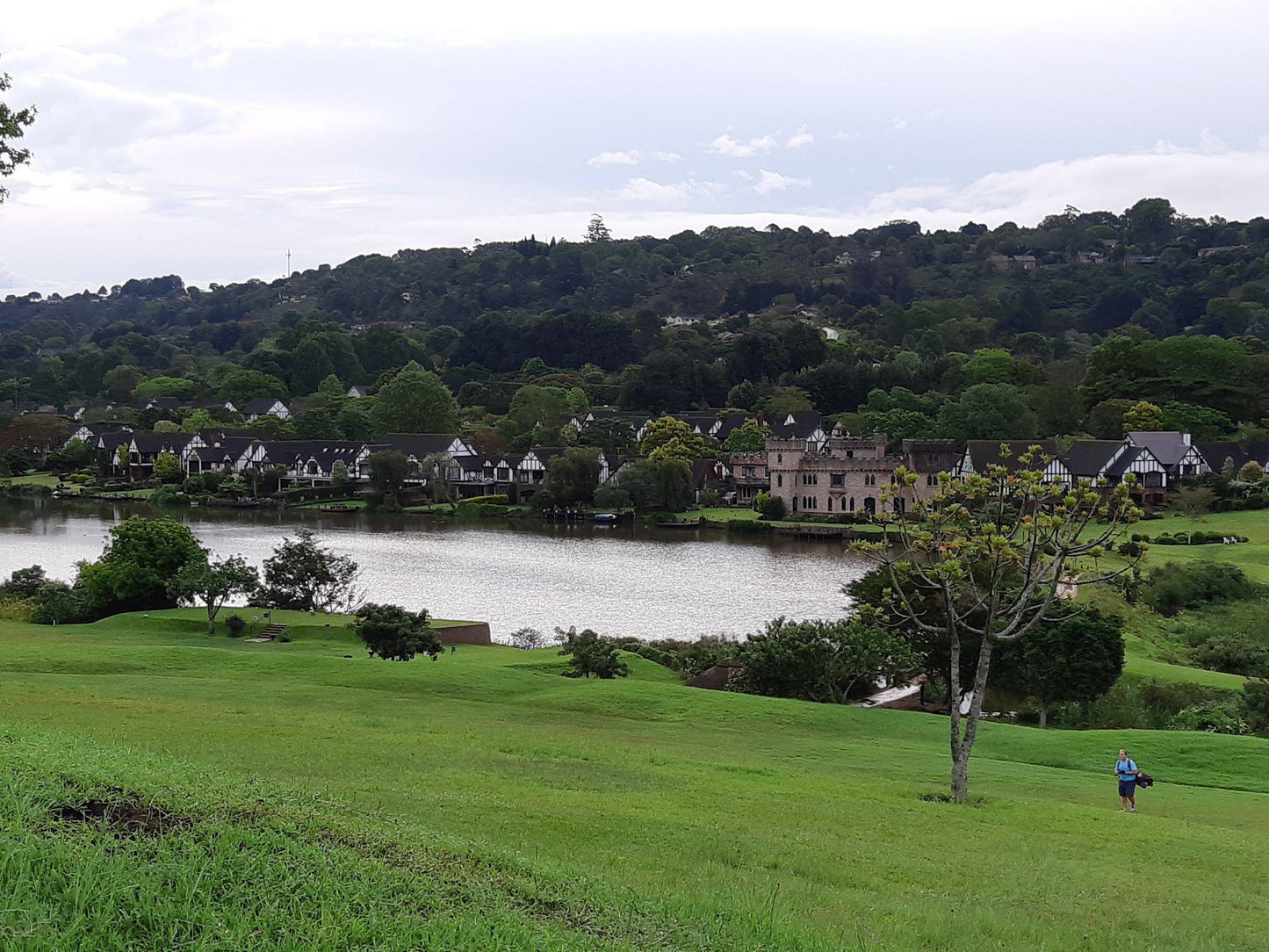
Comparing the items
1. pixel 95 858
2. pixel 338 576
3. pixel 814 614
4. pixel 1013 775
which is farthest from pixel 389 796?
pixel 814 614

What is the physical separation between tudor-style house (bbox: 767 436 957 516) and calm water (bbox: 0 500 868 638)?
9.36 metres

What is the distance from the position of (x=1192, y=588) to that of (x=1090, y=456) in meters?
32.3

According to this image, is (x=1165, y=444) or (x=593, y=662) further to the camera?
(x=1165, y=444)

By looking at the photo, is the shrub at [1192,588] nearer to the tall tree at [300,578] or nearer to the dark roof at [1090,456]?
the tall tree at [300,578]

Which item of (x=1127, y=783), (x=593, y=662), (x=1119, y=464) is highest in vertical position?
(x=1119, y=464)

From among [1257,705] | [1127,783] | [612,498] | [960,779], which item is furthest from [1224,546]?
[960,779]

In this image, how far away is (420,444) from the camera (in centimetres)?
8969

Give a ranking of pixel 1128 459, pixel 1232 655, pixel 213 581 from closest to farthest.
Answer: pixel 213 581
pixel 1232 655
pixel 1128 459

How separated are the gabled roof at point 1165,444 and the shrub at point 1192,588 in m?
33.1

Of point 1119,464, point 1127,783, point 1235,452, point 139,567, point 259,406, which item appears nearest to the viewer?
point 1127,783

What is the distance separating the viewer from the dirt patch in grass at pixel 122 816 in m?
7.42

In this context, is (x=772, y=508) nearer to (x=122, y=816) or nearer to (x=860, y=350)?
(x=860, y=350)

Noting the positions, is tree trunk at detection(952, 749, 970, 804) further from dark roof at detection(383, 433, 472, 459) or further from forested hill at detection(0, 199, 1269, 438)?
dark roof at detection(383, 433, 472, 459)

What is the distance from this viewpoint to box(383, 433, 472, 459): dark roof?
3482 inches
